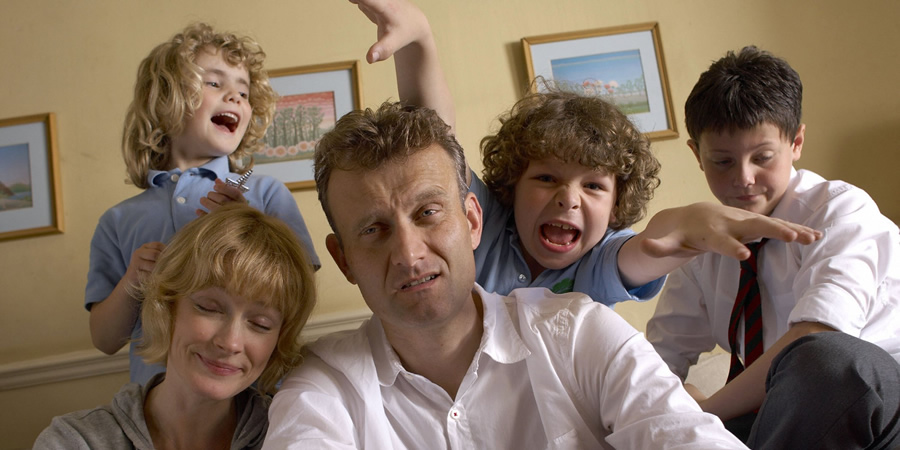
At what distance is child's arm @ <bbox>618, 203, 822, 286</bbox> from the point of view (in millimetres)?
1067

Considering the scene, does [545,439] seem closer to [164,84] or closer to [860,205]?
[860,205]

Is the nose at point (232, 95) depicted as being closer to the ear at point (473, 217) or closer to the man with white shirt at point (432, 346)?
the man with white shirt at point (432, 346)

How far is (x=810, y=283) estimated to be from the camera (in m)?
1.33

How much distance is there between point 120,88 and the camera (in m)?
2.07

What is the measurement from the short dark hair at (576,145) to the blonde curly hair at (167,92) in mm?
621

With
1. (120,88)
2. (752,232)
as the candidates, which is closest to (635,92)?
(752,232)

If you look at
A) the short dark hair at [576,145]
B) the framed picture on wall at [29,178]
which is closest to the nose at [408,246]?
the short dark hair at [576,145]

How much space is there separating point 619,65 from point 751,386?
1134mm

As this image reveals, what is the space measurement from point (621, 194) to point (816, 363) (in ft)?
1.86

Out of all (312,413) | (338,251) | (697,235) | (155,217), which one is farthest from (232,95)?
(697,235)

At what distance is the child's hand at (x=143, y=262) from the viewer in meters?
1.33

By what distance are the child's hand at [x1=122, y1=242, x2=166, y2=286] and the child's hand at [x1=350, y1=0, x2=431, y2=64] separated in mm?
546

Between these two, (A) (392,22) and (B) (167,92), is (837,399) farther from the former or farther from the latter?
(B) (167,92)

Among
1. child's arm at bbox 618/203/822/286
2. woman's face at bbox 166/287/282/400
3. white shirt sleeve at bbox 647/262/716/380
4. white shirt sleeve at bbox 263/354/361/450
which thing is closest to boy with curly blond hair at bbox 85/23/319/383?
woman's face at bbox 166/287/282/400
